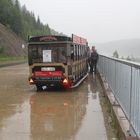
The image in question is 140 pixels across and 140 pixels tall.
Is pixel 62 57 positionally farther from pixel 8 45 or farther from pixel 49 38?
pixel 8 45

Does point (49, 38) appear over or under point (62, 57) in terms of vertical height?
over

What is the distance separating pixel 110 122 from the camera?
1130cm

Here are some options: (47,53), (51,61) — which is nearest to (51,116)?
(51,61)

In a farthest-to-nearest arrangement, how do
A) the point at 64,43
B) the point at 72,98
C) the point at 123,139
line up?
the point at 64,43 → the point at 72,98 → the point at 123,139

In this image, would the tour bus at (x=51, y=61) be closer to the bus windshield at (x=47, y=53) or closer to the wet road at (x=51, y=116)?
the bus windshield at (x=47, y=53)

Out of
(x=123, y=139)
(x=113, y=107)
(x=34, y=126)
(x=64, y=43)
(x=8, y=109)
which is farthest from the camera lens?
(x=64, y=43)

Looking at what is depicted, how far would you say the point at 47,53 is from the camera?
19.0m

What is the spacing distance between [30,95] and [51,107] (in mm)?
3777

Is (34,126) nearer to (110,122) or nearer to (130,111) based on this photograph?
(110,122)

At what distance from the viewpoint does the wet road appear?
995 cm

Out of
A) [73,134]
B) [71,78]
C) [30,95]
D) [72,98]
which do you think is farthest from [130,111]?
[71,78]

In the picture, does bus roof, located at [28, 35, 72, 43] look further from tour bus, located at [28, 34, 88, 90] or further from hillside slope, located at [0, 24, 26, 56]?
hillside slope, located at [0, 24, 26, 56]

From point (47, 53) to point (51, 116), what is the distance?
22.7 feet

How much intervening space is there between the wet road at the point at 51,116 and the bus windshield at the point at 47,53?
1.34 meters
